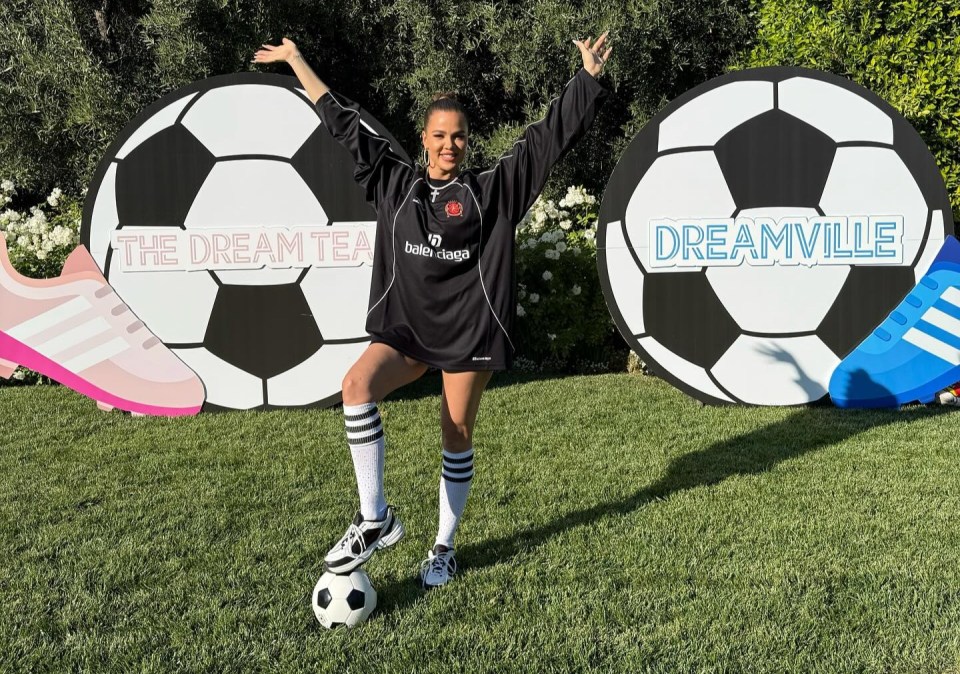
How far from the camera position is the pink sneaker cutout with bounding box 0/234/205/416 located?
489cm

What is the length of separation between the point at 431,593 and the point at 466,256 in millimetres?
1099

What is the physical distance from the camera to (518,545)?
2.89 metres

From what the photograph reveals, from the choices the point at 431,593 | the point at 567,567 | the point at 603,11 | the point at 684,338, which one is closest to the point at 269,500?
the point at 431,593

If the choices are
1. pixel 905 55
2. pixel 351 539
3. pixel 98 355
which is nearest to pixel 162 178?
pixel 98 355

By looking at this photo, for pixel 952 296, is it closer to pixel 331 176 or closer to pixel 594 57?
pixel 594 57

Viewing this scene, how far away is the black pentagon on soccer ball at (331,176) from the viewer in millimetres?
4871

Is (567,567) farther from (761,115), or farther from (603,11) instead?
(603,11)

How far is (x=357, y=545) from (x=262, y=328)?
2.83m

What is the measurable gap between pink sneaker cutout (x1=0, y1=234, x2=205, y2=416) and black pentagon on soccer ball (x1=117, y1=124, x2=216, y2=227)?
0.43 metres

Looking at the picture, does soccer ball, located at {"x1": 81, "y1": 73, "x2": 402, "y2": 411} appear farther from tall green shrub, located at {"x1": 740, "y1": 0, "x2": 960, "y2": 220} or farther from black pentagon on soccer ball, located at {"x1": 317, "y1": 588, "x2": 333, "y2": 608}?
tall green shrub, located at {"x1": 740, "y1": 0, "x2": 960, "y2": 220}

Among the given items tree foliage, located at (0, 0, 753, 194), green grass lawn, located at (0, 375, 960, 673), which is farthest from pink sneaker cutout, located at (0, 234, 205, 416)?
tree foliage, located at (0, 0, 753, 194)

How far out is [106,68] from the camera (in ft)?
22.1

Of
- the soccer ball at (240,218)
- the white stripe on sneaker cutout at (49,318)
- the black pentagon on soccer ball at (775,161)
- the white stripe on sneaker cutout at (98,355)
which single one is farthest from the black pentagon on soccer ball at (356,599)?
the black pentagon on soccer ball at (775,161)

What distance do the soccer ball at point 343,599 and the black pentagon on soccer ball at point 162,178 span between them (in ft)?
10.7
